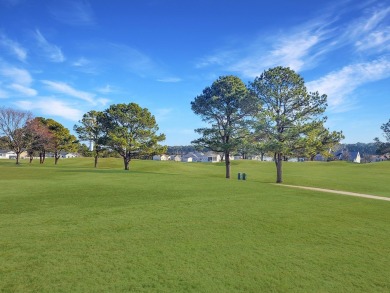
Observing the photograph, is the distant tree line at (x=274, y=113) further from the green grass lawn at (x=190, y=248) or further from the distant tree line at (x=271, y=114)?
the green grass lawn at (x=190, y=248)

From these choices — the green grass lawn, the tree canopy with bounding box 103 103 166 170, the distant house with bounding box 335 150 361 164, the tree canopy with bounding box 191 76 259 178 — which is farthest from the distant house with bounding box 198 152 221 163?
the green grass lawn

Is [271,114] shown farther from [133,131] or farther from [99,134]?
[99,134]

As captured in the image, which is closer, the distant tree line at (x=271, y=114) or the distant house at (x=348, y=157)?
the distant tree line at (x=271, y=114)

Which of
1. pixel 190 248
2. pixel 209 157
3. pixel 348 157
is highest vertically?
pixel 348 157

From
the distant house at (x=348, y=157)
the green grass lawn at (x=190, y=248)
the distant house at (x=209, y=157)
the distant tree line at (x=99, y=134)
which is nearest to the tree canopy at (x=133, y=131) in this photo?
the distant tree line at (x=99, y=134)

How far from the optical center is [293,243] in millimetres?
8867

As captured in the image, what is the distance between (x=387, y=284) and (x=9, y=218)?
13351 millimetres

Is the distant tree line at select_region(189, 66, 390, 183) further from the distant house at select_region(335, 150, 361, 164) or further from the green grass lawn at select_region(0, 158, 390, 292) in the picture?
the distant house at select_region(335, 150, 361, 164)

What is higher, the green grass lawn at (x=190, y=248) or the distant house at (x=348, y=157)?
the distant house at (x=348, y=157)

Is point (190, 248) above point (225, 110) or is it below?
below

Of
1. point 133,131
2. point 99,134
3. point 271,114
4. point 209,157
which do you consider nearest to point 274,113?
point 271,114

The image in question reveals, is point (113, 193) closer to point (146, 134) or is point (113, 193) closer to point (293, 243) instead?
point (293, 243)

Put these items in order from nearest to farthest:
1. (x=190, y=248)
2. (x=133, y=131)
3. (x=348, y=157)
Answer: (x=190, y=248) < (x=133, y=131) < (x=348, y=157)

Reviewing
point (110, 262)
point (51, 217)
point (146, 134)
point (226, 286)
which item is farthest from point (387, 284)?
point (146, 134)
